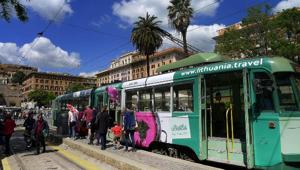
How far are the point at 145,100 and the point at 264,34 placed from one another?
94.1 ft

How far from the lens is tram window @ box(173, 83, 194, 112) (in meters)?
11.6

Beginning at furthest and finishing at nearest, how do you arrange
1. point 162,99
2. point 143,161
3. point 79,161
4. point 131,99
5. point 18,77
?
1. point 18,77
2. point 131,99
3. point 162,99
4. point 79,161
5. point 143,161

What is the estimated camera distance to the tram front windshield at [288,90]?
9.23 meters

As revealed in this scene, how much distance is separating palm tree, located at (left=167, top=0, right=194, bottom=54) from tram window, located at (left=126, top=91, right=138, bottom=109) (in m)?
29.6

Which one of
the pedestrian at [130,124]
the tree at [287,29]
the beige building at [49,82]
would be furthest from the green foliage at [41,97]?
the pedestrian at [130,124]

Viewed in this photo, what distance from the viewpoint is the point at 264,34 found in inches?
1556

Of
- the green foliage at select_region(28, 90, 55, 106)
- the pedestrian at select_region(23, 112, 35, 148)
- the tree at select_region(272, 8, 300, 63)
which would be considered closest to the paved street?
the pedestrian at select_region(23, 112, 35, 148)

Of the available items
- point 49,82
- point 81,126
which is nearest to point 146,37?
point 81,126

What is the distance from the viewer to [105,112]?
1473 centimetres

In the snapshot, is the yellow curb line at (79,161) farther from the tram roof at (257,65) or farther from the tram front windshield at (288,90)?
the tram front windshield at (288,90)

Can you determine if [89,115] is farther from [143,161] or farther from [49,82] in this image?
[49,82]

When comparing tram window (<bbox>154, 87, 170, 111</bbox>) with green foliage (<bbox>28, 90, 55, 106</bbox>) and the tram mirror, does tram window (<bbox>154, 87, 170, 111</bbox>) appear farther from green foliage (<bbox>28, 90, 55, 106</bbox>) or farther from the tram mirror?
green foliage (<bbox>28, 90, 55, 106</bbox>)

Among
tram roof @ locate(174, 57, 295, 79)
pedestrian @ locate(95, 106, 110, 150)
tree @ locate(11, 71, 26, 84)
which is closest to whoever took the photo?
tram roof @ locate(174, 57, 295, 79)

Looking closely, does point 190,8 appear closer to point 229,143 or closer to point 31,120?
point 31,120
